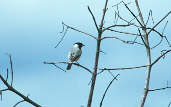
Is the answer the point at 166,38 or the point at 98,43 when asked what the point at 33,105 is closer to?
the point at 98,43

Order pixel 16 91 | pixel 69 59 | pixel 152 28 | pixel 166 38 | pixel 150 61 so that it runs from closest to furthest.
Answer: pixel 16 91
pixel 150 61
pixel 152 28
pixel 166 38
pixel 69 59

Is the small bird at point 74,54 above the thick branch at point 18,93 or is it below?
above

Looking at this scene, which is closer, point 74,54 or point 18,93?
point 18,93

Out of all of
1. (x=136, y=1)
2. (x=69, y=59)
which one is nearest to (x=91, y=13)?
(x=136, y=1)

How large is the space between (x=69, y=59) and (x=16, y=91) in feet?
28.2

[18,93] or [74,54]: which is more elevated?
[74,54]

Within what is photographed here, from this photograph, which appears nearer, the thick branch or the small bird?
the thick branch

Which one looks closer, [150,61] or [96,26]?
[96,26]

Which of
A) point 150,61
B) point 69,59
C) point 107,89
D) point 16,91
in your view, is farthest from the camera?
point 69,59

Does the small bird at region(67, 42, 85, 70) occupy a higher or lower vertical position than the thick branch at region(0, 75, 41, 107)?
higher

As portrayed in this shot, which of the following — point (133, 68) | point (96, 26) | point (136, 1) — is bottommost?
point (133, 68)

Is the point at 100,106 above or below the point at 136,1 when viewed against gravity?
below

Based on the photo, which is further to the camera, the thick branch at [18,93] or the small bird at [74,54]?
the small bird at [74,54]

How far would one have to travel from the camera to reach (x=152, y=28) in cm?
441
